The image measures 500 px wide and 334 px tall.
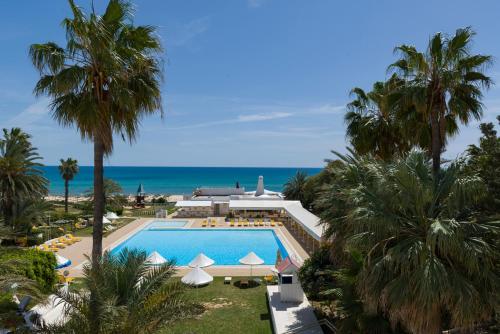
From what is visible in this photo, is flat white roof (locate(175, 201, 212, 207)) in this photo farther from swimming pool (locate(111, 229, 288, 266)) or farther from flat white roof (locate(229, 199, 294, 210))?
swimming pool (locate(111, 229, 288, 266))

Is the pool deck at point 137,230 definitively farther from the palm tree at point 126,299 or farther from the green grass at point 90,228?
the palm tree at point 126,299

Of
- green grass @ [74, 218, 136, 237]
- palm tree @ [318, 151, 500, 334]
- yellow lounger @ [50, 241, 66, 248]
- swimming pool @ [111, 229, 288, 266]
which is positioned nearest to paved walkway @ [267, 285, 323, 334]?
palm tree @ [318, 151, 500, 334]

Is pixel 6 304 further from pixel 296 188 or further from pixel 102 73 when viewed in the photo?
pixel 296 188

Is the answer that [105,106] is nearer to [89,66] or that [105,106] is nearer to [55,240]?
[89,66]

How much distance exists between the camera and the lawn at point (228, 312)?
11.8 metres

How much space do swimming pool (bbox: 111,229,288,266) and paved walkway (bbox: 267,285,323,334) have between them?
8.40 meters

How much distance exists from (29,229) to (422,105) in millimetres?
24846

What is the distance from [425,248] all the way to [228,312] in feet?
28.6

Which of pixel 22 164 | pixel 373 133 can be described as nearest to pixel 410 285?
pixel 373 133

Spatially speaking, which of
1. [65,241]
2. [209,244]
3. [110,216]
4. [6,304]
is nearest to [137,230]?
[110,216]

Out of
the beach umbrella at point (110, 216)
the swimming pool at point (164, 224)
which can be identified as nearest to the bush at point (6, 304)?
the swimming pool at point (164, 224)

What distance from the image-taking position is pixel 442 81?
10.2 meters

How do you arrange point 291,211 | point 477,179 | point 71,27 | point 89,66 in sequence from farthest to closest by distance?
1. point 291,211
2. point 89,66
3. point 71,27
4. point 477,179

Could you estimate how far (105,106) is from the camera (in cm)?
1003
